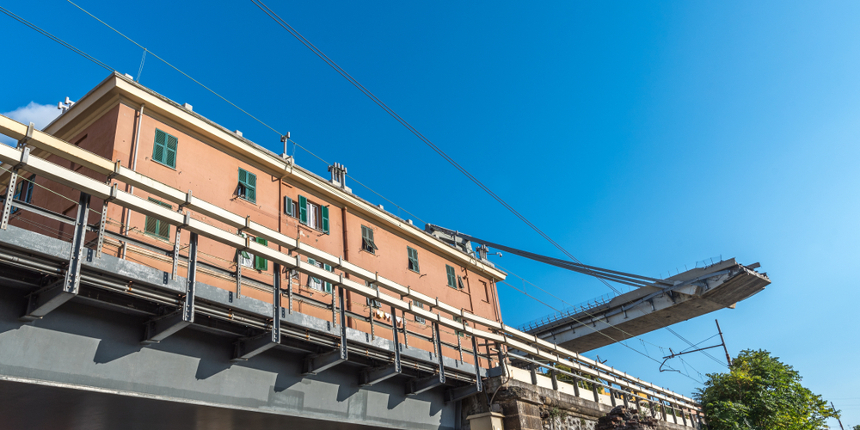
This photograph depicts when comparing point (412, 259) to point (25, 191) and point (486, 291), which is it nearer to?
point (486, 291)

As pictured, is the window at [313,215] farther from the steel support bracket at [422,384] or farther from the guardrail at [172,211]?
the steel support bracket at [422,384]

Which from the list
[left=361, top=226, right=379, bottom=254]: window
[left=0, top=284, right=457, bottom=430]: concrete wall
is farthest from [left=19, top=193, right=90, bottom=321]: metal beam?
[left=361, top=226, right=379, bottom=254]: window

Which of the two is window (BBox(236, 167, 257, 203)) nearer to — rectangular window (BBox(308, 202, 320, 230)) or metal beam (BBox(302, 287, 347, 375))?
rectangular window (BBox(308, 202, 320, 230))

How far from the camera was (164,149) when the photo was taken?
15.6m

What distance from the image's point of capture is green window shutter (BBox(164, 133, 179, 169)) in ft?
51.2

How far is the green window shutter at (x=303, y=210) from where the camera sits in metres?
19.1

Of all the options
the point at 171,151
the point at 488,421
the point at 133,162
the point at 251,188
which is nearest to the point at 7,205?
the point at 133,162

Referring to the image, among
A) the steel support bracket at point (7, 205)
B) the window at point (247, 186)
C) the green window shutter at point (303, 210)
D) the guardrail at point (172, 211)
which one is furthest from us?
the green window shutter at point (303, 210)

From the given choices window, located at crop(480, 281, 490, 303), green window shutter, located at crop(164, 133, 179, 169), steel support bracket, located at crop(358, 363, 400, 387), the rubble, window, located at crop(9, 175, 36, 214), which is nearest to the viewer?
steel support bracket, located at crop(358, 363, 400, 387)

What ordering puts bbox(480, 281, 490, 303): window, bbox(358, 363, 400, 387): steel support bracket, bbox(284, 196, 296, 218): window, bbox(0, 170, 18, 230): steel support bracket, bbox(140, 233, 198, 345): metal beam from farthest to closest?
bbox(480, 281, 490, 303): window → bbox(284, 196, 296, 218): window → bbox(358, 363, 400, 387): steel support bracket → bbox(140, 233, 198, 345): metal beam → bbox(0, 170, 18, 230): steel support bracket

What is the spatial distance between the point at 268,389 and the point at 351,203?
10.1 metres

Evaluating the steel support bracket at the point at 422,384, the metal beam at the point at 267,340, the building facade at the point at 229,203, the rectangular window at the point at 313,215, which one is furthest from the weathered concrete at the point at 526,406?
the rectangular window at the point at 313,215

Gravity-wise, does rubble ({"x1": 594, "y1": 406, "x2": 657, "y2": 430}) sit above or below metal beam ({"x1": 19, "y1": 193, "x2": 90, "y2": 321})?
below

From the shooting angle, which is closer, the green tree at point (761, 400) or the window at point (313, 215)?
the window at point (313, 215)
